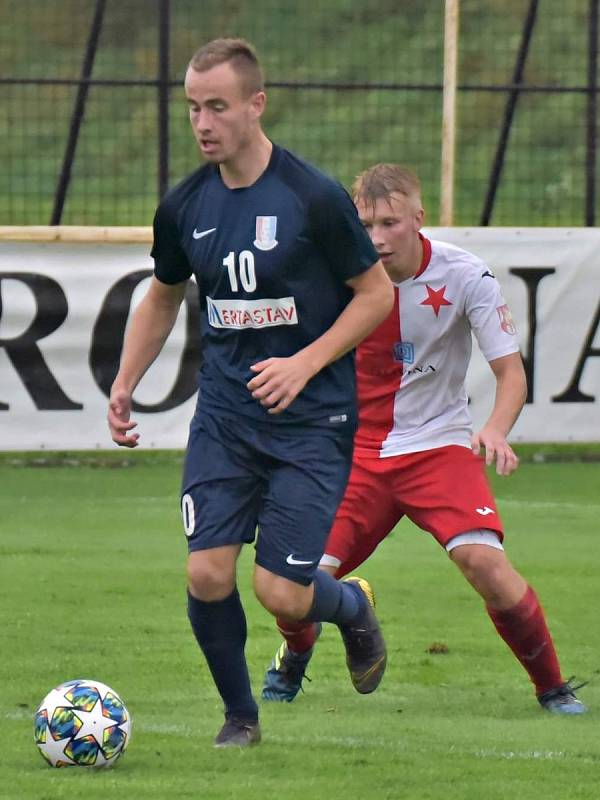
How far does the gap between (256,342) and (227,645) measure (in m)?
0.89

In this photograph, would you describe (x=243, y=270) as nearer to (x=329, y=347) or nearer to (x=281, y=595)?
(x=329, y=347)

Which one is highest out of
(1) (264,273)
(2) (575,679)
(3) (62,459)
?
(1) (264,273)

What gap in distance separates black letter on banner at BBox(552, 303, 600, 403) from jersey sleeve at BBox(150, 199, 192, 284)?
7.12m

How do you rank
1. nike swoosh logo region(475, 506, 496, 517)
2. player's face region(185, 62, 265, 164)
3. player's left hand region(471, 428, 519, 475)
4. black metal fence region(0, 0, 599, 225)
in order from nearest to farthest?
player's face region(185, 62, 265, 164) → player's left hand region(471, 428, 519, 475) → nike swoosh logo region(475, 506, 496, 517) → black metal fence region(0, 0, 599, 225)

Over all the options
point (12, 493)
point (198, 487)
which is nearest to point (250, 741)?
point (198, 487)

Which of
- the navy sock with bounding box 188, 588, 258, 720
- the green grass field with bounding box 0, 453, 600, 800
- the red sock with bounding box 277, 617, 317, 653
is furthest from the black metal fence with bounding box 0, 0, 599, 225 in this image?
the navy sock with bounding box 188, 588, 258, 720

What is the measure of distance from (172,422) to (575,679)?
573 centimetres

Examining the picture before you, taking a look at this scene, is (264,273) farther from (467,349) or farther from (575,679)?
(575,679)

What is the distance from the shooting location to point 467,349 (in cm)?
638

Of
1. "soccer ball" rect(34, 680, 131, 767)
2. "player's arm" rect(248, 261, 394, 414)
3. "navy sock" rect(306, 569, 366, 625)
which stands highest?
"player's arm" rect(248, 261, 394, 414)

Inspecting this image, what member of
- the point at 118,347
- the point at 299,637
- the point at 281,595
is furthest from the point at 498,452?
the point at 118,347

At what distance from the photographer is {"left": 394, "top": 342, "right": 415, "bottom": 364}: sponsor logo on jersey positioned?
638cm

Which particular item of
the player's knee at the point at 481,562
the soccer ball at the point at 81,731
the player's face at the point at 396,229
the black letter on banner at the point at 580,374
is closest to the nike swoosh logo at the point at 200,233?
the player's face at the point at 396,229

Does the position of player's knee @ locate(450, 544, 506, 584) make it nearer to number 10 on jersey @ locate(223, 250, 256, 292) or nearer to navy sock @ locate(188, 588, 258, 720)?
navy sock @ locate(188, 588, 258, 720)
